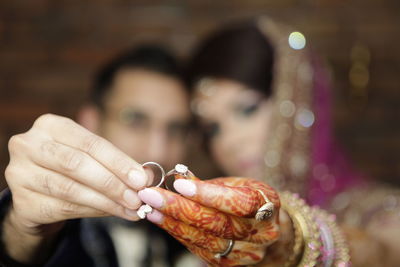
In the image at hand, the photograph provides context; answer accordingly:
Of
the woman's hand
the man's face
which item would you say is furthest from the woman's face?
the woman's hand

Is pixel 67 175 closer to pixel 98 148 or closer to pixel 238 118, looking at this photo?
pixel 98 148

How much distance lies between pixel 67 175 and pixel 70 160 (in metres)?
0.02

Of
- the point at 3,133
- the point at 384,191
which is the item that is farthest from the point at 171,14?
the point at 384,191

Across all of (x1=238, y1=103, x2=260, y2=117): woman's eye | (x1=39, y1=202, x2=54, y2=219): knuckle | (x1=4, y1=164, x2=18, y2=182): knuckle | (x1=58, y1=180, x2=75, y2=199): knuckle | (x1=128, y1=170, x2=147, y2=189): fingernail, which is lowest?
(x1=39, y1=202, x2=54, y2=219): knuckle

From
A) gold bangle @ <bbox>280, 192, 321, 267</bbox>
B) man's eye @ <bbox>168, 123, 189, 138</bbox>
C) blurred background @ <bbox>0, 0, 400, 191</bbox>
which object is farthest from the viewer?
blurred background @ <bbox>0, 0, 400, 191</bbox>

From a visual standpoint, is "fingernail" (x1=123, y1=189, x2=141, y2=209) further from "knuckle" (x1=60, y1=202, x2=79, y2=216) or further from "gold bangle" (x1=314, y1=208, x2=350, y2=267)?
"gold bangle" (x1=314, y1=208, x2=350, y2=267)

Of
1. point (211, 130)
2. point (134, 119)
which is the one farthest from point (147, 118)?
point (211, 130)

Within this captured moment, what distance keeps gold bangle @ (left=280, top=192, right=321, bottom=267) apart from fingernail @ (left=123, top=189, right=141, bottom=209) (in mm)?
236

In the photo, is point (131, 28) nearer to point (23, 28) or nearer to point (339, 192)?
point (23, 28)

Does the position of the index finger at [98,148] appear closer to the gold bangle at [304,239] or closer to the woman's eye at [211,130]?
the gold bangle at [304,239]

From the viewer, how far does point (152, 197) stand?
1.39 ft

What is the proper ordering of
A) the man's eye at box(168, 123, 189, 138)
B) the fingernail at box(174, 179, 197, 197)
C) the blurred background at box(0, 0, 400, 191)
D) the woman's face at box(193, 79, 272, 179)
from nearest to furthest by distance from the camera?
the fingernail at box(174, 179, 197, 197) → the woman's face at box(193, 79, 272, 179) → the man's eye at box(168, 123, 189, 138) → the blurred background at box(0, 0, 400, 191)

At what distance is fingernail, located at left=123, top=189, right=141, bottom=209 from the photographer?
44 centimetres

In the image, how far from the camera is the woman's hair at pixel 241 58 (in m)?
1.17
